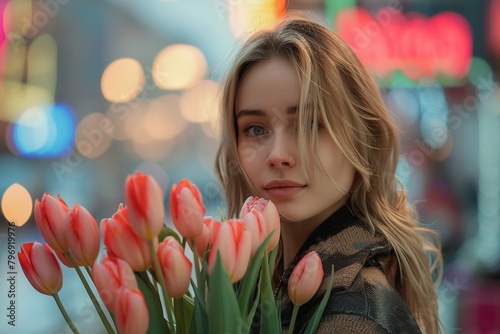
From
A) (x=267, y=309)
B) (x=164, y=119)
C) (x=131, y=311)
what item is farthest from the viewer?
(x=164, y=119)

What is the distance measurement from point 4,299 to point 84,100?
2.54 metres

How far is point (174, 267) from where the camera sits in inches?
26.3

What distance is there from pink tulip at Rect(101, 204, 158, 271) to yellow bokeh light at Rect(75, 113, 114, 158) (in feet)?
9.45

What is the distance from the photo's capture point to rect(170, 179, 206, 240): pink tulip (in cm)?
68

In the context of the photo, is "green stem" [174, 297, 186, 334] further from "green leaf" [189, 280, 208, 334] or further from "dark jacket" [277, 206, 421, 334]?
"dark jacket" [277, 206, 421, 334]

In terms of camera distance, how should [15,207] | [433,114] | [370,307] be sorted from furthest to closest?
[433,114]
[15,207]
[370,307]

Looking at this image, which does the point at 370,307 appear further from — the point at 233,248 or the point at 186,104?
the point at 186,104

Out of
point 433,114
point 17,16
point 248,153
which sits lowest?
point 248,153

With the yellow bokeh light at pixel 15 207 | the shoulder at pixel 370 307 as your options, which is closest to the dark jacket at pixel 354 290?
the shoulder at pixel 370 307

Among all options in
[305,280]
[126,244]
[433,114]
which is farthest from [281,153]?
[433,114]

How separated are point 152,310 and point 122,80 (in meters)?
3.20

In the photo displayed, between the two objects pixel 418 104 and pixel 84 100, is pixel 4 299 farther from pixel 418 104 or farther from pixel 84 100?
pixel 418 104

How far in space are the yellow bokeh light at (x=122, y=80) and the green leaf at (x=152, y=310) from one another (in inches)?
118

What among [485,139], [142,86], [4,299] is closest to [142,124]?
[142,86]
